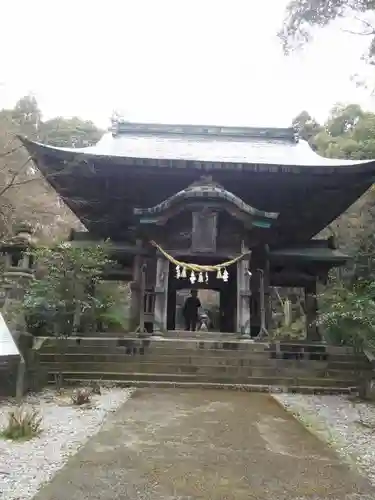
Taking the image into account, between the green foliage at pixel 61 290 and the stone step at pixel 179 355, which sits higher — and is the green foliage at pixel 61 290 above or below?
above

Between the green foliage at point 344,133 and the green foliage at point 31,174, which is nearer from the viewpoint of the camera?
the green foliage at point 31,174

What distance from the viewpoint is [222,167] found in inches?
480

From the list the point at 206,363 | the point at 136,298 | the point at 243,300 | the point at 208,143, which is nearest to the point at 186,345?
the point at 206,363

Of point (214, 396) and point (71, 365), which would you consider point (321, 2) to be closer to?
point (214, 396)

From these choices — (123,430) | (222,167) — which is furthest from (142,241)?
(123,430)

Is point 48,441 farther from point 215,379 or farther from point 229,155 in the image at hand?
point 229,155

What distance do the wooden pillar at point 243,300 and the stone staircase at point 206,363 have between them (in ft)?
1.97

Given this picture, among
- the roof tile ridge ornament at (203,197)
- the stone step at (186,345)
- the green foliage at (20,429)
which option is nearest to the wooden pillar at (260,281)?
the roof tile ridge ornament at (203,197)

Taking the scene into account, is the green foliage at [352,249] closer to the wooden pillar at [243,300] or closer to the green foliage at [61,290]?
the wooden pillar at [243,300]

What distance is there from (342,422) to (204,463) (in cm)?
309

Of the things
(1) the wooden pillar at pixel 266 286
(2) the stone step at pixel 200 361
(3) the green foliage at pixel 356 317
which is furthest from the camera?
(1) the wooden pillar at pixel 266 286

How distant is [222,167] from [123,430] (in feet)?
28.3

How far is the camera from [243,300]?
1085cm

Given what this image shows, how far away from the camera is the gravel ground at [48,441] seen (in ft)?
11.1
